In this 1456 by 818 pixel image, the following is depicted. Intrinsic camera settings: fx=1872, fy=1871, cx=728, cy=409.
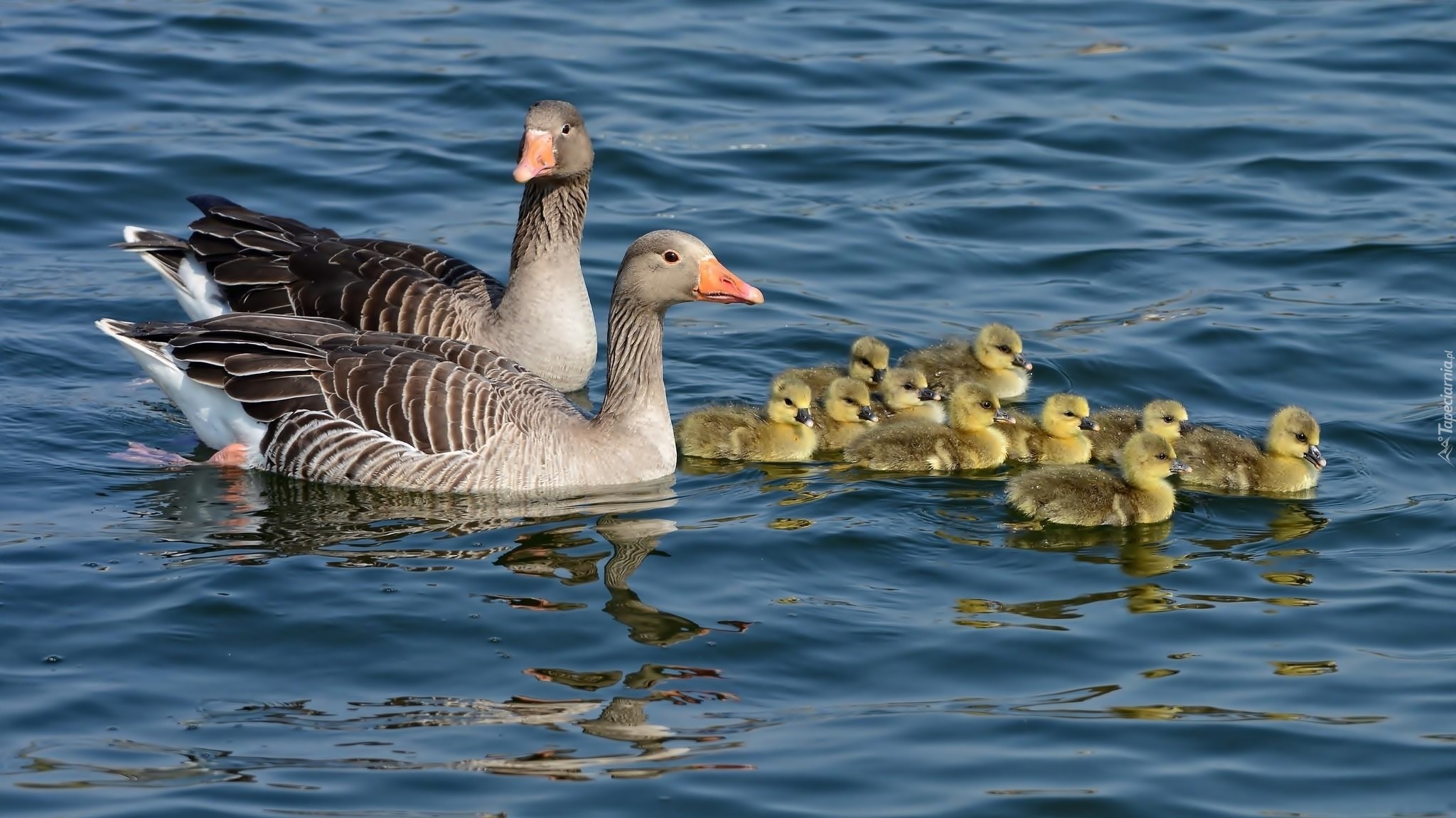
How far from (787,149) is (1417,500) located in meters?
7.96

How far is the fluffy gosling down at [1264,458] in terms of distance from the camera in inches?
422

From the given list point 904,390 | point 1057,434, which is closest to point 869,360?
point 904,390

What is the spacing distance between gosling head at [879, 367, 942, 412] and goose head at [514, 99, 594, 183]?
8.34 feet

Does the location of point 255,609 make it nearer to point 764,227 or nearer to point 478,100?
point 764,227

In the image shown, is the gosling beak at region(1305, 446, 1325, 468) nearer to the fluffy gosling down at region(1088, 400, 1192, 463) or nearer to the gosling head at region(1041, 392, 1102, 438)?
the fluffy gosling down at region(1088, 400, 1192, 463)

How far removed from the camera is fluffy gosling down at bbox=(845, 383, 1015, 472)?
36.3ft

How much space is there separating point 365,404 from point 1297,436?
5361 mm

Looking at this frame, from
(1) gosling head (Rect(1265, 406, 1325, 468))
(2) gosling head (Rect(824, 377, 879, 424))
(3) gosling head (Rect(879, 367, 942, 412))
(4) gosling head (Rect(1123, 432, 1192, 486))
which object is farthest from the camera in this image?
(3) gosling head (Rect(879, 367, 942, 412))

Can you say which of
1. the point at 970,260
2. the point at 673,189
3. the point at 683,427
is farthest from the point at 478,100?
the point at 683,427

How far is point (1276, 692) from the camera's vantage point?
8.46 meters

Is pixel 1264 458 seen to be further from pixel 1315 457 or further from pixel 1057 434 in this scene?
pixel 1057 434

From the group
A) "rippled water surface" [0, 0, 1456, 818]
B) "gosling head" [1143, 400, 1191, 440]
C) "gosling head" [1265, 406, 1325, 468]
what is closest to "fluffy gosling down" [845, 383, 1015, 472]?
"rippled water surface" [0, 0, 1456, 818]

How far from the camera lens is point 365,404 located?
10.8 metres

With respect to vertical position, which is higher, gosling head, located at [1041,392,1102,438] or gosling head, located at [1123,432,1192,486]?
gosling head, located at [1041,392,1102,438]
